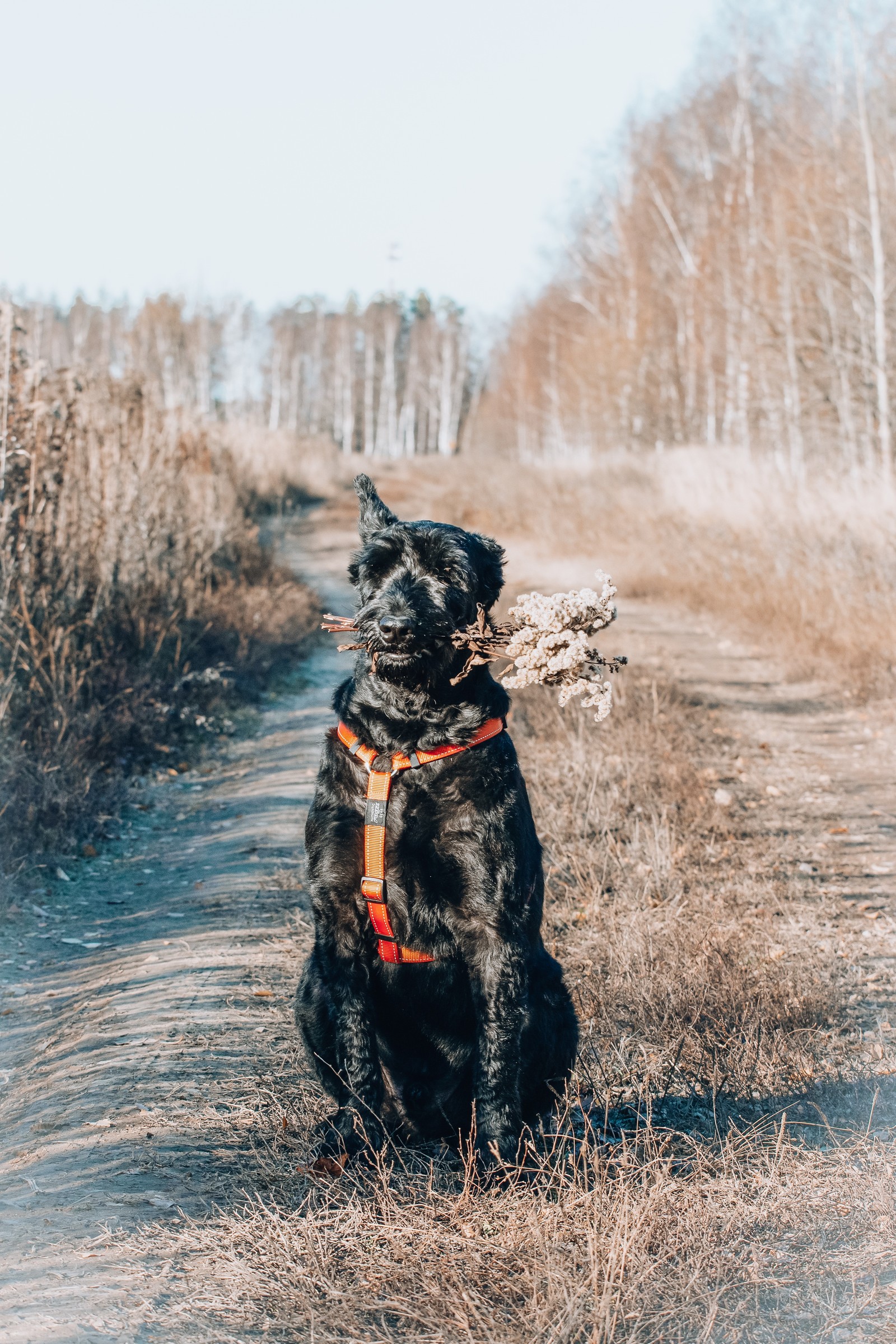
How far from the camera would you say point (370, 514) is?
124 inches

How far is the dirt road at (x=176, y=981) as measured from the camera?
231 cm

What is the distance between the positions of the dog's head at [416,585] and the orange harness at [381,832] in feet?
0.68

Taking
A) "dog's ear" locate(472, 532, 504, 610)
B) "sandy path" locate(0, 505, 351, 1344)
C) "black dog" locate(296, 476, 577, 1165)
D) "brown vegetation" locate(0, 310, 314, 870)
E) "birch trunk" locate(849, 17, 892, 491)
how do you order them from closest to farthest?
"sandy path" locate(0, 505, 351, 1344), "black dog" locate(296, 476, 577, 1165), "dog's ear" locate(472, 532, 504, 610), "brown vegetation" locate(0, 310, 314, 870), "birch trunk" locate(849, 17, 892, 491)

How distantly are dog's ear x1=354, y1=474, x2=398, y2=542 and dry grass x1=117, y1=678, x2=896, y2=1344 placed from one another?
1.78 m

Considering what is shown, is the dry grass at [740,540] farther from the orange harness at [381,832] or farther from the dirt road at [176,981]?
the orange harness at [381,832]

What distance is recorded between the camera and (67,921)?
4734mm

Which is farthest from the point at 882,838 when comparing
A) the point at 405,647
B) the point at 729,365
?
the point at 729,365

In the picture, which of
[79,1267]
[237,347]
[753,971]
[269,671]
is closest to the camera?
[79,1267]

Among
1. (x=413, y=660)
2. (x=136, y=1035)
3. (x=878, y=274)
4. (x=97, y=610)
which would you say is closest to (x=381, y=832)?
(x=413, y=660)

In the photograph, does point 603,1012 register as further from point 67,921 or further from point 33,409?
point 33,409

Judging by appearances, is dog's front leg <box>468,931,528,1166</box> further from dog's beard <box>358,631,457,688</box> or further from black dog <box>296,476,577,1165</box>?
dog's beard <box>358,631,457,688</box>

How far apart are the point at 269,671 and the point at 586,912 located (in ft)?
18.3

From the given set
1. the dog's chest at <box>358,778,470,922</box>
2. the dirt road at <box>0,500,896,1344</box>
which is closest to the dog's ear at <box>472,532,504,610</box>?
the dog's chest at <box>358,778,470,922</box>

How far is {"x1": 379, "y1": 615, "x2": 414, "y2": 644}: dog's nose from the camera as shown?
263cm
